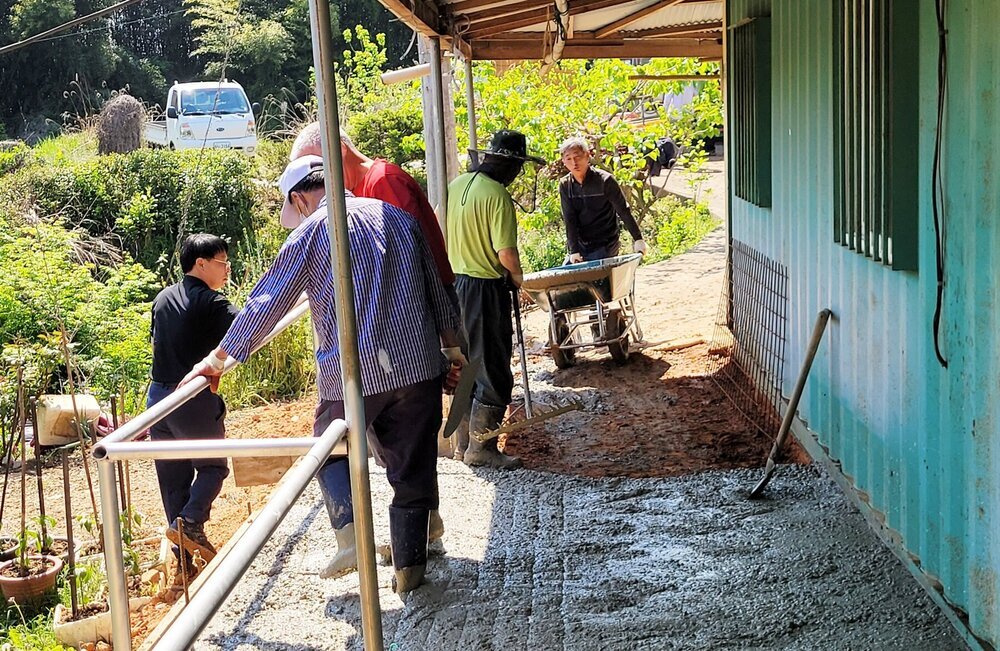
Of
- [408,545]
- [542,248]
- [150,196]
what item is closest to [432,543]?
[408,545]

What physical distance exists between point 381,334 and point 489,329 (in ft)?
7.38

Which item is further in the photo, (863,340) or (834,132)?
(834,132)

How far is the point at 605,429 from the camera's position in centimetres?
734

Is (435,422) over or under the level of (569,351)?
over

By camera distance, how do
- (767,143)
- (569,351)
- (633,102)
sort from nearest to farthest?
(767,143)
(569,351)
(633,102)

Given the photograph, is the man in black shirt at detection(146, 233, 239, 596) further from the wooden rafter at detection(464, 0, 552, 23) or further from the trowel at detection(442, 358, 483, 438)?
the wooden rafter at detection(464, 0, 552, 23)

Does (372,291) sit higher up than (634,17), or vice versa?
(634,17)

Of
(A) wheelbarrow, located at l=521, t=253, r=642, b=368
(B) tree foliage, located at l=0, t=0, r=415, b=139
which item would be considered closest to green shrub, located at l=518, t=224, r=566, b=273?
(A) wheelbarrow, located at l=521, t=253, r=642, b=368

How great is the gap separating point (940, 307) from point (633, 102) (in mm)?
11172

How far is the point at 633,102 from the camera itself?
14.4 m

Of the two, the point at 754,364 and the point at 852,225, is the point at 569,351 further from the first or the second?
the point at 852,225

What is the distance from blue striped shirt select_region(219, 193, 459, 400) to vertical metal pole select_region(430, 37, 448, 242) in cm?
246

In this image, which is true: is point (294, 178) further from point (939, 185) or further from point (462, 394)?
point (939, 185)

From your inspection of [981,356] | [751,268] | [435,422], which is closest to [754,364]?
[751,268]
